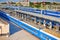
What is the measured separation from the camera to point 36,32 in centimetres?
1600

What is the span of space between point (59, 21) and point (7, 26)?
44.9 ft

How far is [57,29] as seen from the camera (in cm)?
1420

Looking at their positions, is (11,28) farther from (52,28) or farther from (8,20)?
(52,28)

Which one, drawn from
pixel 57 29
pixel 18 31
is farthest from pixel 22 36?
pixel 57 29

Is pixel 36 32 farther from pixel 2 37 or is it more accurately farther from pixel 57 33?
pixel 2 37

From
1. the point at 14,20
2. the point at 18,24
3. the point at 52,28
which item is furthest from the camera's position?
the point at 14,20

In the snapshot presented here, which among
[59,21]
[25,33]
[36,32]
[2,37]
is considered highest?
[59,21]

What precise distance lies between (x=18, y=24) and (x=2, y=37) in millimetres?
3627

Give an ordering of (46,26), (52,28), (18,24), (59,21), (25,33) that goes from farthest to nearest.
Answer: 1. (18,24)
2. (25,33)
3. (46,26)
4. (52,28)
5. (59,21)

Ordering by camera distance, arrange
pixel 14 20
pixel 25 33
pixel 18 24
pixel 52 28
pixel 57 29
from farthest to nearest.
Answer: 1. pixel 14 20
2. pixel 18 24
3. pixel 25 33
4. pixel 52 28
5. pixel 57 29

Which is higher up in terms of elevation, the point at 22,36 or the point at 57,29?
the point at 57,29

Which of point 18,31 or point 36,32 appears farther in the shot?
point 18,31

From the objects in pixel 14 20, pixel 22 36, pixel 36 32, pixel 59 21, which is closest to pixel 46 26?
pixel 36 32

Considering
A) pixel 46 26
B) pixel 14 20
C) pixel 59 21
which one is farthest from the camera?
pixel 14 20
